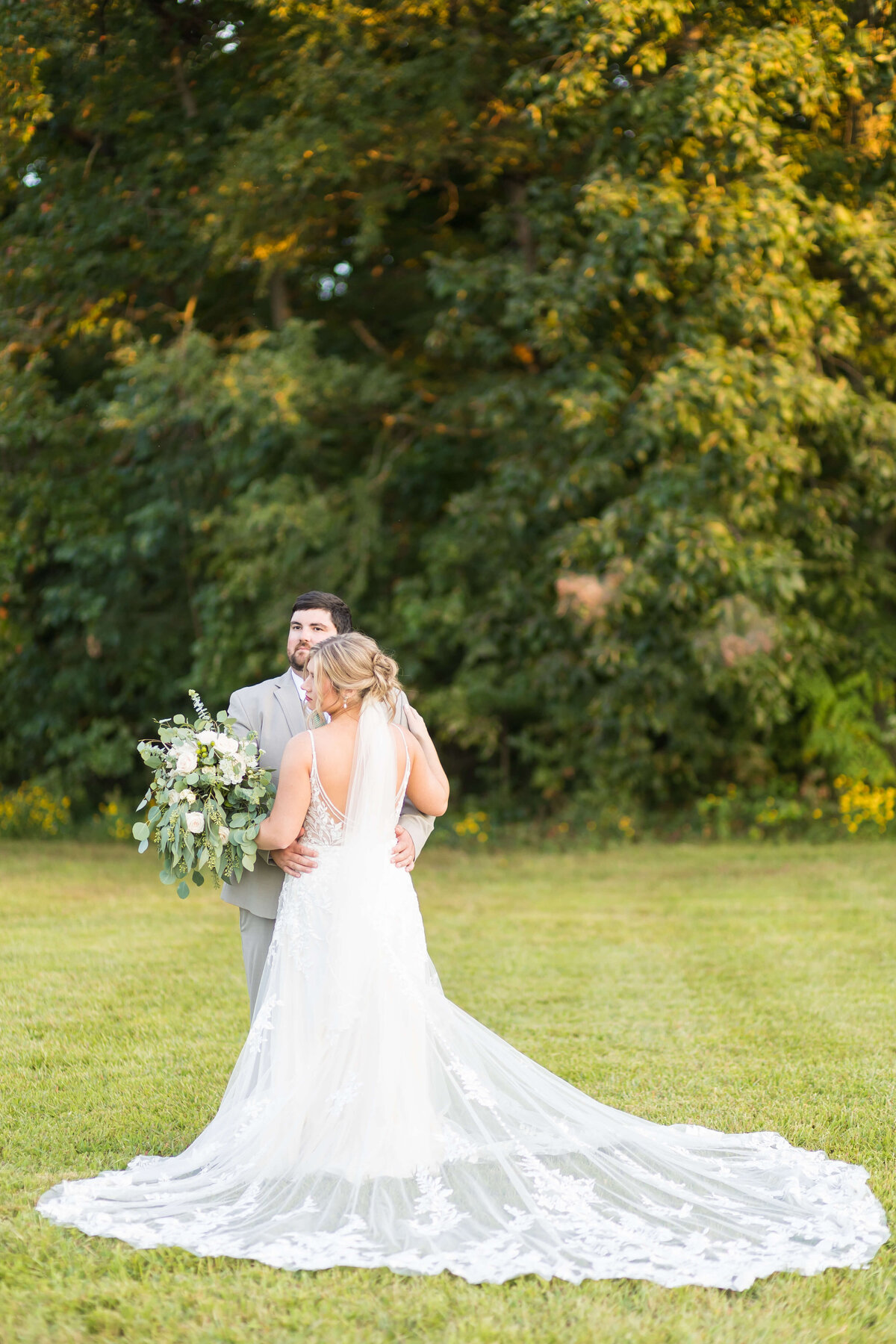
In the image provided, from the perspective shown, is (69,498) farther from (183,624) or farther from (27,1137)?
(27,1137)

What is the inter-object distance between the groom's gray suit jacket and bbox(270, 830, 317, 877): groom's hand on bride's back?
161 millimetres

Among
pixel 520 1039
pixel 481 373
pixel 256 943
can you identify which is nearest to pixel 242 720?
pixel 256 943

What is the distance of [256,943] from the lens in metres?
4.51

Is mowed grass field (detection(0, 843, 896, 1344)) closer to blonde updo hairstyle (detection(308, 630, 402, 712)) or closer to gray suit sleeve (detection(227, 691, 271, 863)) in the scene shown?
gray suit sleeve (detection(227, 691, 271, 863))

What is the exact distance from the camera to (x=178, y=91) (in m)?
13.2

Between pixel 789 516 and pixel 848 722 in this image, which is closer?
pixel 789 516

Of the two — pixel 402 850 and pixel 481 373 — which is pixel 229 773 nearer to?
pixel 402 850

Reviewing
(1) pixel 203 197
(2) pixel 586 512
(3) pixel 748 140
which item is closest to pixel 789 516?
(2) pixel 586 512

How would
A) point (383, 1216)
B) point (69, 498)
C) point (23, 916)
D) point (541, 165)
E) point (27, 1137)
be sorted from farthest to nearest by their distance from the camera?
point (69, 498)
point (541, 165)
point (23, 916)
point (27, 1137)
point (383, 1216)

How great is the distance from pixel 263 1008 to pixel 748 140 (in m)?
8.14

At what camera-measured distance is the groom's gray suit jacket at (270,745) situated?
4457 mm

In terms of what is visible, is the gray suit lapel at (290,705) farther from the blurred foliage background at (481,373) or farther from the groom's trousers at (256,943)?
the blurred foliage background at (481,373)

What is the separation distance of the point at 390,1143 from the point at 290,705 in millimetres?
1510

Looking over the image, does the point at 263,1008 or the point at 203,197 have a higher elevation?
the point at 203,197
